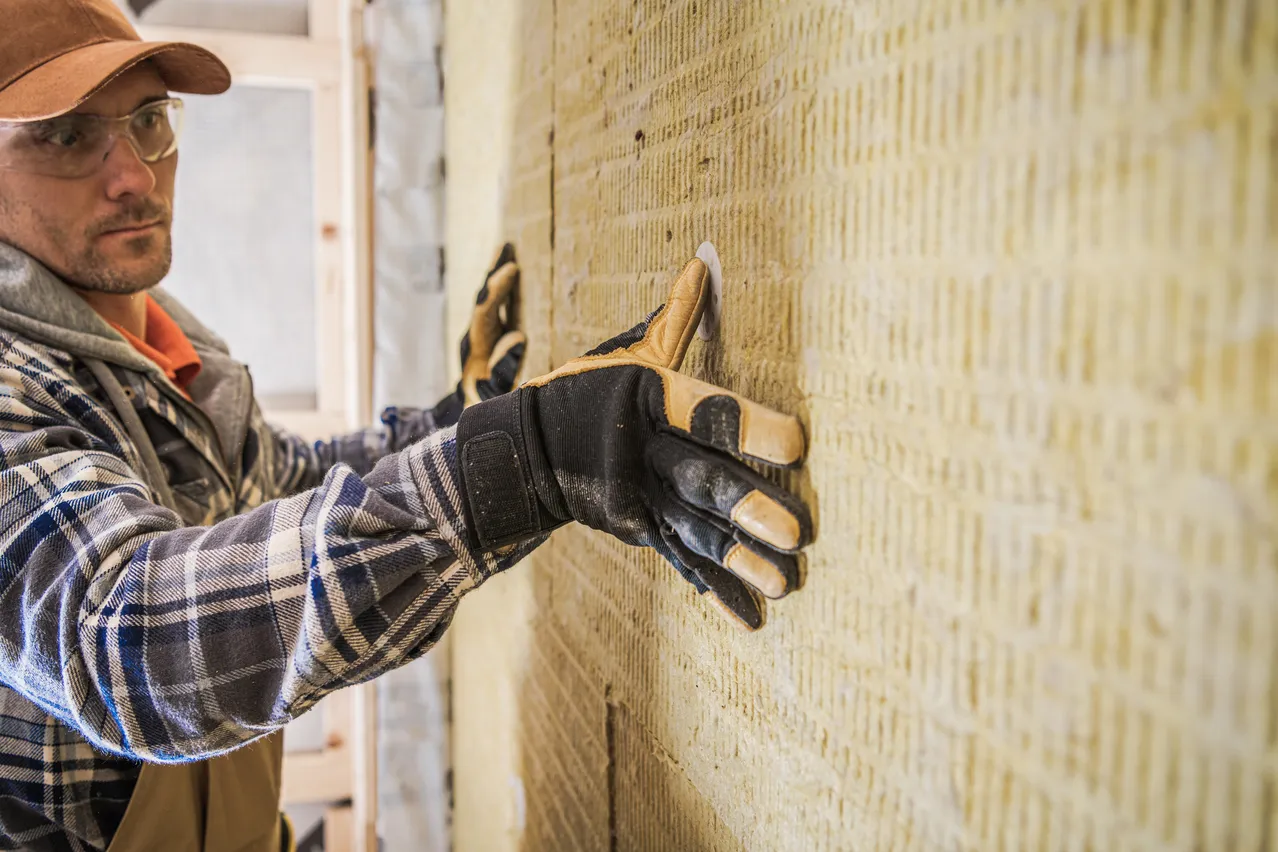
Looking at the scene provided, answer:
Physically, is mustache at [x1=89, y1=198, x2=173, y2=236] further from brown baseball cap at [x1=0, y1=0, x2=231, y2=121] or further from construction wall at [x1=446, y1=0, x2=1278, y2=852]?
construction wall at [x1=446, y1=0, x2=1278, y2=852]

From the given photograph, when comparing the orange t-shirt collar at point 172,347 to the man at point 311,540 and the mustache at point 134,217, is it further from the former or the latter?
the man at point 311,540

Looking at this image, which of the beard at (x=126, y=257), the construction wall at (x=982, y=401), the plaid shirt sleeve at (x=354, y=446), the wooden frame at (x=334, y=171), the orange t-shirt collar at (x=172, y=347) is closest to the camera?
the construction wall at (x=982, y=401)

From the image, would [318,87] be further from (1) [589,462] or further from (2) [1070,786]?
(2) [1070,786]

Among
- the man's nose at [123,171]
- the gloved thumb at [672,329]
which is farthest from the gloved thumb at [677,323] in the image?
the man's nose at [123,171]

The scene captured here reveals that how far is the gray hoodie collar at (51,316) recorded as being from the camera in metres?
1.07

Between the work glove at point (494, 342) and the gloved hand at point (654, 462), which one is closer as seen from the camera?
the gloved hand at point (654, 462)

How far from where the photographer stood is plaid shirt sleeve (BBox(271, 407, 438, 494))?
1681mm

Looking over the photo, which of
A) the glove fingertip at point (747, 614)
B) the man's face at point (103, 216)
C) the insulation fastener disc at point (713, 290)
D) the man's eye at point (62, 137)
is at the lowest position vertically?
the glove fingertip at point (747, 614)

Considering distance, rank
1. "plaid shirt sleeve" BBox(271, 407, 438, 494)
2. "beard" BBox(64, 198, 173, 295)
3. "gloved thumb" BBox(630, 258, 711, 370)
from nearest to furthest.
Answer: "gloved thumb" BBox(630, 258, 711, 370), "beard" BBox(64, 198, 173, 295), "plaid shirt sleeve" BBox(271, 407, 438, 494)

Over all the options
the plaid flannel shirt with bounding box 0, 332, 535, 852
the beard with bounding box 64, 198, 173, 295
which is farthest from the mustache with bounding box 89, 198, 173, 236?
the plaid flannel shirt with bounding box 0, 332, 535, 852

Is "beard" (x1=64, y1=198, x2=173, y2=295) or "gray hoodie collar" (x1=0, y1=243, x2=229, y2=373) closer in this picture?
"gray hoodie collar" (x1=0, y1=243, x2=229, y2=373)

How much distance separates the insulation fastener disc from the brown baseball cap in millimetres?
768

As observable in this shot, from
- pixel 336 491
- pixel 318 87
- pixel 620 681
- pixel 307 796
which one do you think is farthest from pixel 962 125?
pixel 307 796

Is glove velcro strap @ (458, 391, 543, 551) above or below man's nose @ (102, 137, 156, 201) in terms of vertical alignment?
below
